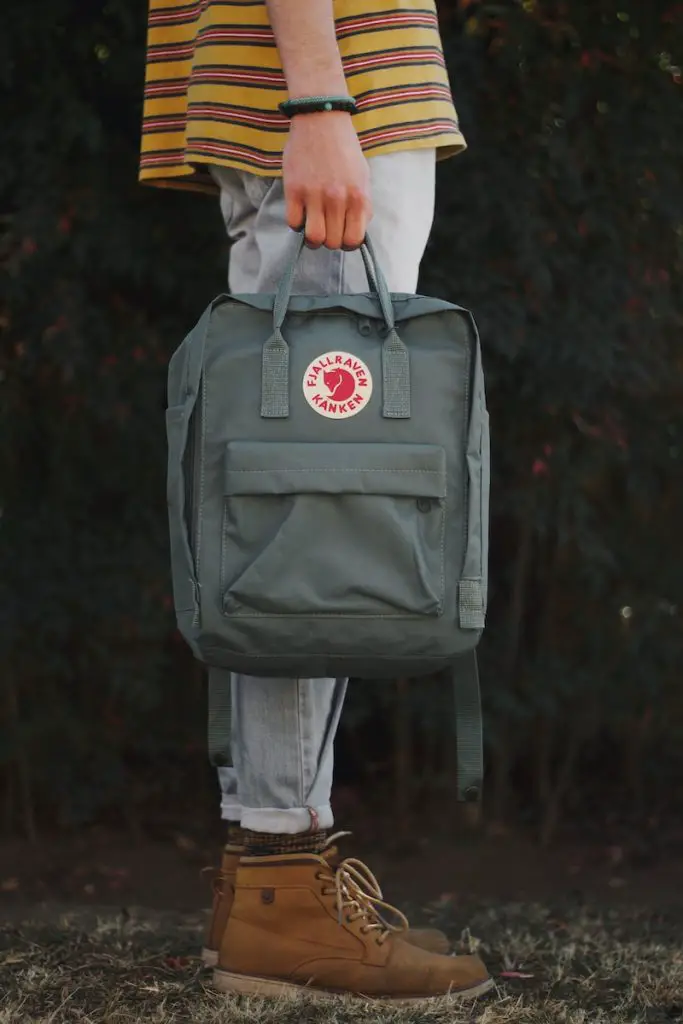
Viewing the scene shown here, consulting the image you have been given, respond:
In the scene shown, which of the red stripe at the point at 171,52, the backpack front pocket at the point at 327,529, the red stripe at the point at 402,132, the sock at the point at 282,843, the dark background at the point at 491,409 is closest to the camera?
the backpack front pocket at the point at 327,529

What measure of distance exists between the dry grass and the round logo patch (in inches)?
31.7

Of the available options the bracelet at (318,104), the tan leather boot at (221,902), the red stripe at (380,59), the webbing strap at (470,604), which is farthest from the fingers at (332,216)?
the tan leather boot at (221,902)

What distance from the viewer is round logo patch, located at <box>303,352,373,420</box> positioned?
183 cm

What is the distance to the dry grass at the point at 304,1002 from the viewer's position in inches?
78.4

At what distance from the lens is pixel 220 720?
2006 mm

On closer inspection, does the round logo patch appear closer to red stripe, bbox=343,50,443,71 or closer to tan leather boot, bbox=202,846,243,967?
red stripe, bbox=343,50,443,71

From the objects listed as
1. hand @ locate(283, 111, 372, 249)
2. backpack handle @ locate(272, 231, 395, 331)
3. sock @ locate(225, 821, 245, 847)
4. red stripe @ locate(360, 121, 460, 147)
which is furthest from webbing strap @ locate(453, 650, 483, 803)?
red stripe @ locate(360, 121, 460, 147)

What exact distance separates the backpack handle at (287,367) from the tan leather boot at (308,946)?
2.14 ft

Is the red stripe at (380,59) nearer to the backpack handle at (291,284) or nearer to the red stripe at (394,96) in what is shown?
the red stripe at (394,96)

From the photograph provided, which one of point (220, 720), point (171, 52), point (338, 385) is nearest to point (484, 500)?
point (338, 385)

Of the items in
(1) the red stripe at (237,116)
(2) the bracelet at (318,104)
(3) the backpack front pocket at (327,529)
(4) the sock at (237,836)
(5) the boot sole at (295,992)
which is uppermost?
(1) the red stripe at (237,116)

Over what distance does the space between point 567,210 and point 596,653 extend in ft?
3.20

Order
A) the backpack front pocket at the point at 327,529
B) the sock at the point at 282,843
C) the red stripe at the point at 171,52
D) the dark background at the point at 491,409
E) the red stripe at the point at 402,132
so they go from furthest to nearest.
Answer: the dark background at the point at 491,409, the red stripe at the point at 171,52, the sock at the point at 282,843, the red stripe at the point at 402,132, the backpack front pocket at the point at 327,529

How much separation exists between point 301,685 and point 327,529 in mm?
299
